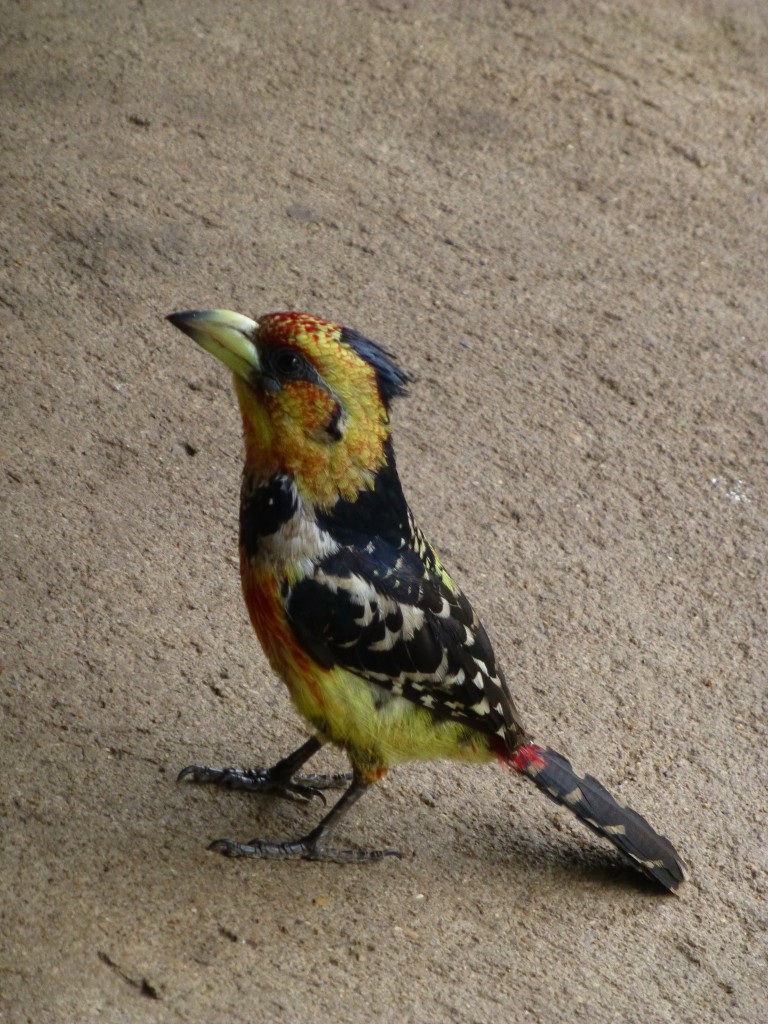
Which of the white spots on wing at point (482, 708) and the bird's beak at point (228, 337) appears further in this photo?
the white spots on wing at point (482, 708)

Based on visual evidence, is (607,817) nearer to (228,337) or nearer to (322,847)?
(322,847)

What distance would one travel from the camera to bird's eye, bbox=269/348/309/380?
339cm

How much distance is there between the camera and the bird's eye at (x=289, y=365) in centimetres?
339

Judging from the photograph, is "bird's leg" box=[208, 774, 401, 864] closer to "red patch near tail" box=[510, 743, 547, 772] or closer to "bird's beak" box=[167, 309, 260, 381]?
"red patch near tail" box=[510, 743, 547, 772]

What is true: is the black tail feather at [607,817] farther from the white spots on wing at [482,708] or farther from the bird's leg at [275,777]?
the bird's leg at [275,777]

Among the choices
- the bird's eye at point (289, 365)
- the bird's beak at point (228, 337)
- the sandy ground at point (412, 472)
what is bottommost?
the sandy ground at point (412, 472)

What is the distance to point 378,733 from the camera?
3.59 metres

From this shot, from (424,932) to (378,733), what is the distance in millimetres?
529

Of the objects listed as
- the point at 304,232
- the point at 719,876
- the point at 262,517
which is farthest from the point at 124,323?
the point at 719,876

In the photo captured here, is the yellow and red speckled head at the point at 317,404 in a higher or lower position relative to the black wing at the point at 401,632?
higher

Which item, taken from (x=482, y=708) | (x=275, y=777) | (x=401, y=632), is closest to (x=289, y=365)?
(x=401, y=632)

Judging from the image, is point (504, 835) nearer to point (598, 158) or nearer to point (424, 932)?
point (424, 932)

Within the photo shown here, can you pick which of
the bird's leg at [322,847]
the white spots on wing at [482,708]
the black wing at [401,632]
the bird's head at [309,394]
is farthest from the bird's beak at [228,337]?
the bird's leg at [322,847]

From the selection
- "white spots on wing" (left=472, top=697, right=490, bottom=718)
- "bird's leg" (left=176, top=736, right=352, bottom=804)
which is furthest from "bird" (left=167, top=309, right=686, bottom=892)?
"bird's leg" (left=176, top=736, right=352, bottom=804)
